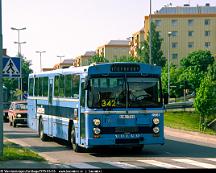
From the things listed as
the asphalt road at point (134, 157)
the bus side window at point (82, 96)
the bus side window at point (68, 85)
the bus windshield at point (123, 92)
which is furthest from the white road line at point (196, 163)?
the bus side window at point (68, 85)

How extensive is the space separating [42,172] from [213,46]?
13185 centimetres

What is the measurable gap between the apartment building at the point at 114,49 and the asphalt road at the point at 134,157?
157239 millimetres

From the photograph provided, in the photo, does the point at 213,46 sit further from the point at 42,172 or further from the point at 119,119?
the point at 42,172

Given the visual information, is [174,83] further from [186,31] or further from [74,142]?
[74,142]

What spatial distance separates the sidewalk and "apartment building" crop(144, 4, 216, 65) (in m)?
103

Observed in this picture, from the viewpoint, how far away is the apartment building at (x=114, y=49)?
183m

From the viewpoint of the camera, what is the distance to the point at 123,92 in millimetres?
19656

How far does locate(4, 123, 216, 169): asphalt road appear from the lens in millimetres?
16938

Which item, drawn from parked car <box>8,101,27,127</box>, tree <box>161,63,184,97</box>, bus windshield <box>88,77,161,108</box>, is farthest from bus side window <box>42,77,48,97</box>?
tree <box>161,63,184,97</box>

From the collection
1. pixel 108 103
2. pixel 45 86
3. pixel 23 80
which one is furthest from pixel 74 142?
pixel 23 80

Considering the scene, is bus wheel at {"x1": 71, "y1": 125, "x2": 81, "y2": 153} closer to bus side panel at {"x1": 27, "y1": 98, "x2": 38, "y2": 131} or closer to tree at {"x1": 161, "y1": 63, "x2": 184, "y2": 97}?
bus side panel at {"x1": 27, "y1": 98, "x2": 38, "y2": 131}

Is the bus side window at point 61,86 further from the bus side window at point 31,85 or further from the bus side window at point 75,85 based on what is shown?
the bus side window at point 31,85

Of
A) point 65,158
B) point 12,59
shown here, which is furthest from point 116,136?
point 12,59

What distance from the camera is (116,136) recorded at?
19.6 metres
